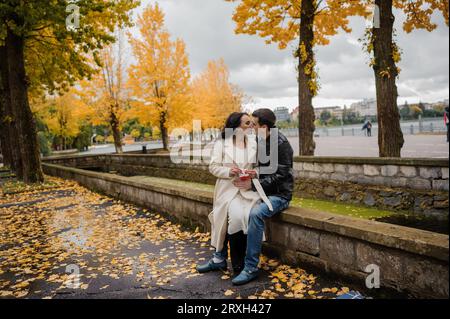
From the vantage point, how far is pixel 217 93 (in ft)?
128

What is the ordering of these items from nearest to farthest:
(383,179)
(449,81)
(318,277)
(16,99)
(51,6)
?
(449,81) < (318,277) < (383,179) < (51,6) < (16,99)

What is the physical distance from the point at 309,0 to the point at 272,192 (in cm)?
838

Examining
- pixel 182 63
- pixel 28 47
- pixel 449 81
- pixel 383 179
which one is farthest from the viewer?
pixel 182 63

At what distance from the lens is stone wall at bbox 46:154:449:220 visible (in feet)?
22.8

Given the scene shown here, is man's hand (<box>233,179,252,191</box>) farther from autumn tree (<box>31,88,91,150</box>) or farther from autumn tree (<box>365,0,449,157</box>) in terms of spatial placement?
autumn tree (<box>31,88,91,150</box>)

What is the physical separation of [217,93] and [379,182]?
32277 mm

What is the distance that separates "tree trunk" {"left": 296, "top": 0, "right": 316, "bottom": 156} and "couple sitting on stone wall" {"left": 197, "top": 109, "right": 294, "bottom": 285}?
6750 millimetres

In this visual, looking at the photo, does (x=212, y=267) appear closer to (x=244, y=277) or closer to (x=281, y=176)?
(x=244, y=277)

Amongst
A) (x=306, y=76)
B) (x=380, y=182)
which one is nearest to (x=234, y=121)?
(x=380, y=182)

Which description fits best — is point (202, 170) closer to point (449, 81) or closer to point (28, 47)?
point (28, 47)

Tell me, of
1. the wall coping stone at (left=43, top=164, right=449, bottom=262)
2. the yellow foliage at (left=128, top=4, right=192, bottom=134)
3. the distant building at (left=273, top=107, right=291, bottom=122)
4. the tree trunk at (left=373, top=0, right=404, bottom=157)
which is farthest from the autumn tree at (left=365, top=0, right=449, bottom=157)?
the yellow foliage at (left=128, top=4, right=192, bottom=134)

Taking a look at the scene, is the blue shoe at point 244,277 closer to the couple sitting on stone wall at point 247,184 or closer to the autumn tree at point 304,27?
the couple sitting on stone wall at point 247,184
